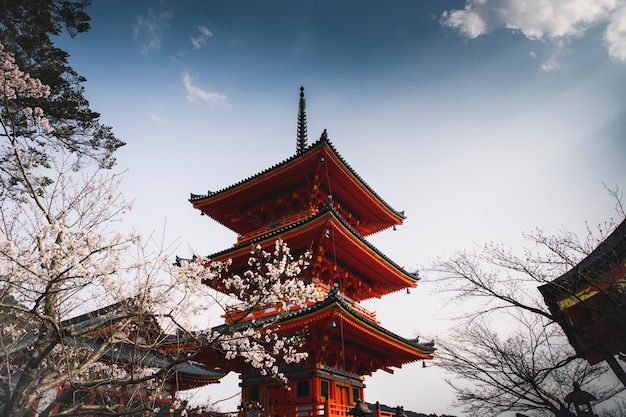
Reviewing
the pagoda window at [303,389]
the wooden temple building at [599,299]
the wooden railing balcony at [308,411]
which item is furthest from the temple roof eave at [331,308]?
the wooden temple building at [599,299]

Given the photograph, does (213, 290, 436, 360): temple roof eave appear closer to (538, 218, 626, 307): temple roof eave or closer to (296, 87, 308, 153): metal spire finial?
(538, 218, 626, 307): temple roof eave

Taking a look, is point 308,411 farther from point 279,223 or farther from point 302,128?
point 302,128

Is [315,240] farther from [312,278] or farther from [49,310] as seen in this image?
[49,310]

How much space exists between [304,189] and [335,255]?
3.18 metres

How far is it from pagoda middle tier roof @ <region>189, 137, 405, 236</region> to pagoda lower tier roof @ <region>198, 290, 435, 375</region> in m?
5.29

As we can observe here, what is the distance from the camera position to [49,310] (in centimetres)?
548

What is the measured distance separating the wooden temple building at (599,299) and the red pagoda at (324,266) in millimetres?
5183

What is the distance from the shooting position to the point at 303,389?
11211mm

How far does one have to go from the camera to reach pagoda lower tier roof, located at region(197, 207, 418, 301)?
1231 cm

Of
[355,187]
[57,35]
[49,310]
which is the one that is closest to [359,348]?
[355,187]

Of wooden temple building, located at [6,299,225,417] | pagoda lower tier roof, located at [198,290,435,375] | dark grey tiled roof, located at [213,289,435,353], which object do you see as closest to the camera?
wooden temple building, located at [6,299,225,417]

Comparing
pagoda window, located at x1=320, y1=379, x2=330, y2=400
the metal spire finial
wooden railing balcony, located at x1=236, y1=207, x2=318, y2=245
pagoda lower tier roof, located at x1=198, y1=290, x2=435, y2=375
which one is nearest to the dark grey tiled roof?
pagoda lower tier roof, located at x1=198, y1=290, x2=435, y2=375

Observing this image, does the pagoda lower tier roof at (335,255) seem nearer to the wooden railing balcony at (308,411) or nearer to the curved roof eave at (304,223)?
the curved roof eave at (304,223)

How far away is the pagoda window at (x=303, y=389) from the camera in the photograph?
1109 centimetres
